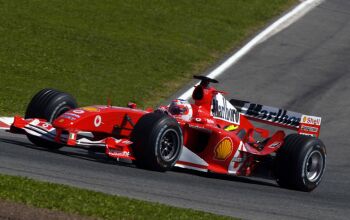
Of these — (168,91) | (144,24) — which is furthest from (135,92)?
(144,24)

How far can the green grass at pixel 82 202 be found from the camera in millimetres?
8289

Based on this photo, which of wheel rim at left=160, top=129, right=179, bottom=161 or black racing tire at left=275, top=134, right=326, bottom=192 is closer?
wheel rim at left=160, top=129, right=179, bottom=161

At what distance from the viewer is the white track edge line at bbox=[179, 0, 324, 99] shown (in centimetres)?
2431

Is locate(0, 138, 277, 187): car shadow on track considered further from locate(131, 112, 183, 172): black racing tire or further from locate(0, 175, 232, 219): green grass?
locate(0, 175, 232, 219): green grass

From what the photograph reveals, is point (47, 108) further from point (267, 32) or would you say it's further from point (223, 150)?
point (267, 32)

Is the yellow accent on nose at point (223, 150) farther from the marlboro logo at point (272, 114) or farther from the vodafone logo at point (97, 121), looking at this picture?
the vodafone logo at point (97, 121)

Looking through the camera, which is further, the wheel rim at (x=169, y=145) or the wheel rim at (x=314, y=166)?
the wheel rim at (x=314, y=166)

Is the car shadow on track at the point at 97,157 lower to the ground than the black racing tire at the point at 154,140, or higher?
lower

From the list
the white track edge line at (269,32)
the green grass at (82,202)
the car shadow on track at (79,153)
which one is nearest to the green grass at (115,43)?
the white track edge line at (269,32)

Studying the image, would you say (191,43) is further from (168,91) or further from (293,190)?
(293,190)

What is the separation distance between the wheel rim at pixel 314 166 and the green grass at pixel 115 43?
6563 mm

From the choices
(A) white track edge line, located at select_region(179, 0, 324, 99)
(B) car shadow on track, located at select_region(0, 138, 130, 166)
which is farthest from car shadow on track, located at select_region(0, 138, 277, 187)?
(A) white track edge line, located at select_region(179, 0, 324, 99)

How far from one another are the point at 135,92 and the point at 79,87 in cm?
134

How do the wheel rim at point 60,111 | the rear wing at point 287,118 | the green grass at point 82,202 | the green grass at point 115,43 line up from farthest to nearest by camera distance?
the green grass at point 115,43
the rear wing at point 287,118
the wheel rim at point 60,111
the green grass at point 82,202
